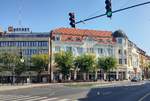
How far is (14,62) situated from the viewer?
295 ft

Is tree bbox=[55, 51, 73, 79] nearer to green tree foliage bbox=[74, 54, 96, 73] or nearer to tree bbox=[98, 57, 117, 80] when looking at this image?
green tree foliage bbox=[74, 54, 96, 73]

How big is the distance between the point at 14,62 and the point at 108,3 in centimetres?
7041

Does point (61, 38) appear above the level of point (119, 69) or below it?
above

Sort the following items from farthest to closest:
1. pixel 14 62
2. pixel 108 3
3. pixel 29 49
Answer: pixel 29 49
pixel 14 62
pixel 108 3

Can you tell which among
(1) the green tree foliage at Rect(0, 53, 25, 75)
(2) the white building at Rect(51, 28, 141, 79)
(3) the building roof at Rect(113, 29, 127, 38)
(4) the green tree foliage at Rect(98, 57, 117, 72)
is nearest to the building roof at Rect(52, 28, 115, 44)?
(2) the white building at Rect(51, 28, 141, 79)

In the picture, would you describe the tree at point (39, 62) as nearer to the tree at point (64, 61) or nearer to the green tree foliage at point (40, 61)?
the green tree foliage at point (40, 61)

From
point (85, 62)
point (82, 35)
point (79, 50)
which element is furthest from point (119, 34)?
point (85, 62)

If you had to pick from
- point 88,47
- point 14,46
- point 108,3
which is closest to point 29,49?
point 14,46

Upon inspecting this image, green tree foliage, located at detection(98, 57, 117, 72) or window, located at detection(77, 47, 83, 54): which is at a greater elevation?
window, located at detection(77, 47, 83, 54)

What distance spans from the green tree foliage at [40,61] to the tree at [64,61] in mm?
2747

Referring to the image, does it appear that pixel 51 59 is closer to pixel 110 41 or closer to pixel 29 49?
pixel 29 49

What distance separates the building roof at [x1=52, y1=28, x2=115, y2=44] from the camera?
103 m

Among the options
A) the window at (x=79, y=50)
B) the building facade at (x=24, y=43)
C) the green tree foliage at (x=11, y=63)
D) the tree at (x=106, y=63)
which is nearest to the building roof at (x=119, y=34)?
the window at (x=79, y=50)

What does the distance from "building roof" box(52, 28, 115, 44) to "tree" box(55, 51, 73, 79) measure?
11.7m
